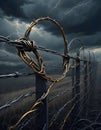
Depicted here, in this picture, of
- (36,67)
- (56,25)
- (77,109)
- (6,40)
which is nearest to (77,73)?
(77,109)

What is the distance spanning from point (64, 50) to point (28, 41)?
1.38 meters

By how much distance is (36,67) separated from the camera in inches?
88.0

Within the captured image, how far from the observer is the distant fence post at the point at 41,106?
243cm

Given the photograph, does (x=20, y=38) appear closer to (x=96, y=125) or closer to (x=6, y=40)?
(x=6, y=40)

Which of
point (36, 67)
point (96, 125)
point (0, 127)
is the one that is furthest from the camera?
point (0, 127)

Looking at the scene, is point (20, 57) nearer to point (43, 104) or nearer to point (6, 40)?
point (6, 40)

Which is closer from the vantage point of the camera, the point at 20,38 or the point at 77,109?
the point at 20,38

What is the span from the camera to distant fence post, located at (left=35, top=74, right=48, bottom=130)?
2.43m

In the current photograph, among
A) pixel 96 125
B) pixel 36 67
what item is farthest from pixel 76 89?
pixel 36 67

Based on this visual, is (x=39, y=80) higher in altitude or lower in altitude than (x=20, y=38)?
lower

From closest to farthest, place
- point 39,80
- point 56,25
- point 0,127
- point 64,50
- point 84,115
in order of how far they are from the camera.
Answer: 1. point 39,80
2. point 56,25
3. point 64,50
4. point 84,115
5. point 0,127

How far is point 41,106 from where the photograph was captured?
8.22 ft

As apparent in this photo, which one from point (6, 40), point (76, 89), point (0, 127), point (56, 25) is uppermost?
point (56, 25)

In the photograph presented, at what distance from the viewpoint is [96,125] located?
4797 millimetres
